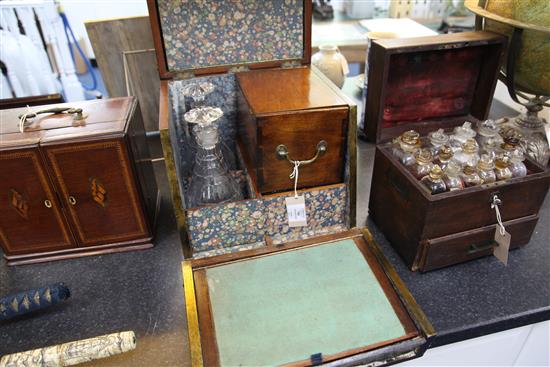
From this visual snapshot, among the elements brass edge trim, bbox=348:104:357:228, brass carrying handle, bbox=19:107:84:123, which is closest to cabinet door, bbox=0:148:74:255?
brass carrying handle, bbox=19:107:84:123

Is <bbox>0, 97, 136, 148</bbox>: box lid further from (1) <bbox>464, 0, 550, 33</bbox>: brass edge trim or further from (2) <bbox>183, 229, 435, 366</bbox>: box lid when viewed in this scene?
(1) <bbox>464, 0, 550, 33</bbox>: brass edge trim

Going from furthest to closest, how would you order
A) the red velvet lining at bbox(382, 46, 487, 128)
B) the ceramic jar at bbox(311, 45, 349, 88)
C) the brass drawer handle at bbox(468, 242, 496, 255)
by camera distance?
1. the ceramic jar at bbox(311, 45, 349, 88)
2. the red velvet lining at bbox(382, 46, 487, 128)
3. the brass drawer handle at bbox(468, 242, 496, 255)

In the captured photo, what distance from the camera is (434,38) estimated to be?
96cm

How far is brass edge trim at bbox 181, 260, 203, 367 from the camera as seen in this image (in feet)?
2.04

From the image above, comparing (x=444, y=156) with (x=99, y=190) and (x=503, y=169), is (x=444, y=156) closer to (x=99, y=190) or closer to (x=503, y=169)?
(x=503, y=169)

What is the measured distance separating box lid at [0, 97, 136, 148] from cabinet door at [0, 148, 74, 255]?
0.04 meters

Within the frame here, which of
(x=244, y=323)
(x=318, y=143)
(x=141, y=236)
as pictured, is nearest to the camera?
(x=244, y=323)

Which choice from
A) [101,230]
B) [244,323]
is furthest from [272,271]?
[101,230]

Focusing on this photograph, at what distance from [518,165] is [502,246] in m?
0.16

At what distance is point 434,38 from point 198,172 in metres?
0.63

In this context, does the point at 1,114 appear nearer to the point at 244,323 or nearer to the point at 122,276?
the point at 122,276

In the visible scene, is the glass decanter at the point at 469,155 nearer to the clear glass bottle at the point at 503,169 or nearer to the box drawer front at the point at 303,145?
the clear glass bottle at the point at 503,169

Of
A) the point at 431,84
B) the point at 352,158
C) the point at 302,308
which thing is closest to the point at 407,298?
the point at 302,308

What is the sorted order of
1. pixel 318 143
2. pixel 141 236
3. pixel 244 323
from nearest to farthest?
pixel 244 323 < pixel 318 143 < pixel 141 236
